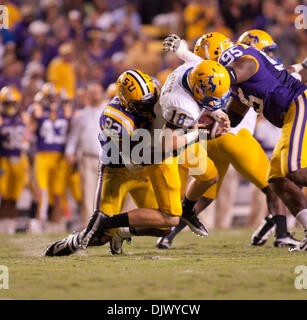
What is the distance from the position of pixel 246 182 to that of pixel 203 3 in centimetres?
332

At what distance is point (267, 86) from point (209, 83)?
0.51 metres

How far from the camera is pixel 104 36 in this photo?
37.4ft

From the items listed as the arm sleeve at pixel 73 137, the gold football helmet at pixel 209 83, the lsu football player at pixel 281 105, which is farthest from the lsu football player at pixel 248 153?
the arm sleeve at pixel 73 137

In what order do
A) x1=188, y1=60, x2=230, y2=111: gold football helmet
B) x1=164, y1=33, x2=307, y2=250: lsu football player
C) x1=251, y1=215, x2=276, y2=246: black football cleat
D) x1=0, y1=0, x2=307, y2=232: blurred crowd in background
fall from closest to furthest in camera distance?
x1=188, y1=60, x2=230, y2=111: gold football helmet < x1=164, y1=33, x2=307, y2=250: lsu football player < x1=251, y1=215, x2=276, y2=246: black football cleat < x1=0, y1=0, x2=307, y2=232: blurred crowd in background

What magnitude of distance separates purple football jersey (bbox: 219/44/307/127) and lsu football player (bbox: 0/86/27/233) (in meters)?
4.74

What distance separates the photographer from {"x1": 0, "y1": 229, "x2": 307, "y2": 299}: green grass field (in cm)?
338

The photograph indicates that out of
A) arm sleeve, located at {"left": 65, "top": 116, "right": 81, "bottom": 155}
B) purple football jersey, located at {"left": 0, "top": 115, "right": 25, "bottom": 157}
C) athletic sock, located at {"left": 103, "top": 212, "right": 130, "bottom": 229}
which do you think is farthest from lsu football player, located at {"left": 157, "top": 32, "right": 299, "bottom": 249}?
purple football jersey, located at {"left": 0, "top": 115, "right": 25, "bottom": 157}

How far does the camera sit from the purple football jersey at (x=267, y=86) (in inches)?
186

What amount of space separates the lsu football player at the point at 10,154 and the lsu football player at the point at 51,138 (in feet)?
0.66

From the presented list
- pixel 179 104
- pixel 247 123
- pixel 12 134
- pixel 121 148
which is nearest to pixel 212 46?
pixel 247 123

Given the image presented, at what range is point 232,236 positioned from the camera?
674cm

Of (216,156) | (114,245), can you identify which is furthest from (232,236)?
(114,245)

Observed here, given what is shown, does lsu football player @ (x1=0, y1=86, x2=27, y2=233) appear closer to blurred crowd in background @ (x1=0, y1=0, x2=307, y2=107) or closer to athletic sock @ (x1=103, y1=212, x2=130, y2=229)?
blurred crowd in background @ (x1=0, y1=0, x2=307, y2=107)
